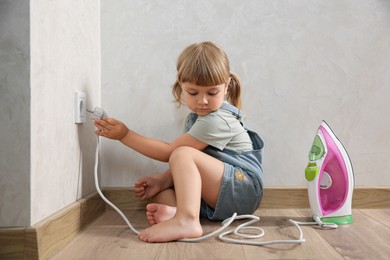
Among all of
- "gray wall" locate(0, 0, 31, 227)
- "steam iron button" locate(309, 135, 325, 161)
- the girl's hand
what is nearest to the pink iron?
"steam iron button" locate(309, 135, 325, 161)

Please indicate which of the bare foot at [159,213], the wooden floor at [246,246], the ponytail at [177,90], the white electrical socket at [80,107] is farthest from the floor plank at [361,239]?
the white electrical socket at [80,107]

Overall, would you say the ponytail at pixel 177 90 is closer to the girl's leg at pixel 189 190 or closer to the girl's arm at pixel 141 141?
the girl's arm at pixel 141 141

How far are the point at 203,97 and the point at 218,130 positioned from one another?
4.6 inches

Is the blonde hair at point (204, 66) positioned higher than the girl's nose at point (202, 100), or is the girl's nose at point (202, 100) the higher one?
the blonde hair at point (204, 66)

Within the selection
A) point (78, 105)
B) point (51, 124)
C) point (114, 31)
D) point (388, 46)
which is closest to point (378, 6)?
point (388, 46)

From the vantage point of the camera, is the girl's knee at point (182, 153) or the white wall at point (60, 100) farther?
the girl's knee at point (182, 153)

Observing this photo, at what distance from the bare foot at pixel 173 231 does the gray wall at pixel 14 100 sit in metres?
0.35

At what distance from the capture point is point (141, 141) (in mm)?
1495

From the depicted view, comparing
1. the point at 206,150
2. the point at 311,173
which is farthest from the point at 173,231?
the point at 311,173

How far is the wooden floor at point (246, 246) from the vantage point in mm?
1041

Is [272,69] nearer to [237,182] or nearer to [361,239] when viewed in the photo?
[237,182]

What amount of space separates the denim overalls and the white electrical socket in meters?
0.36

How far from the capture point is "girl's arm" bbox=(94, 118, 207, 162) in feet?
4.74

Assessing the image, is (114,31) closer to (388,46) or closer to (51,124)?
(51,124)
